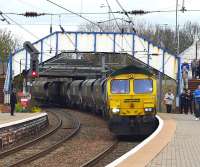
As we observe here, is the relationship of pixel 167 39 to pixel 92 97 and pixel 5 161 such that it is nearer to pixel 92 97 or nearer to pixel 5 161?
pixel 92 97

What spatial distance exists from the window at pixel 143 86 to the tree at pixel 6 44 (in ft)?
198

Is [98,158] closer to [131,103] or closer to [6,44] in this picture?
[131,103]

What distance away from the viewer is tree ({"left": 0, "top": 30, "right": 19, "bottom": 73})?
8461cm

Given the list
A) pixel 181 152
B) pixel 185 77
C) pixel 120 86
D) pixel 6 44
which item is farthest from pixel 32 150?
pixel 6 44

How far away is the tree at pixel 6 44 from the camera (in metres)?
84.6

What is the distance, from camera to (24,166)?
→ 50.2ft

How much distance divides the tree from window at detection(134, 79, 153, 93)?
60.5m

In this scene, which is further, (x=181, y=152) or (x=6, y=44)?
(x=6, y=44)

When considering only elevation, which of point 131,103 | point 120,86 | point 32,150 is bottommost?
point 32,150

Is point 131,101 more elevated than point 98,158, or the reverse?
point 131,101

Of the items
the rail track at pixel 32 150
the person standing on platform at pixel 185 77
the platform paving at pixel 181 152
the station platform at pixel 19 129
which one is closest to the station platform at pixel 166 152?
the platform paving at pixel 181 152

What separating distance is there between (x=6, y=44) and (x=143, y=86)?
6820 cm

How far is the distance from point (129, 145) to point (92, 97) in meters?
17.5

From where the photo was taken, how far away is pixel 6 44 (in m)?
88.9
